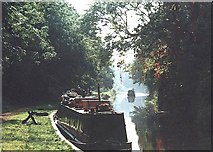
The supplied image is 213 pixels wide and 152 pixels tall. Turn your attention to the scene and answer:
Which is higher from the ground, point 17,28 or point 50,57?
point 17,28

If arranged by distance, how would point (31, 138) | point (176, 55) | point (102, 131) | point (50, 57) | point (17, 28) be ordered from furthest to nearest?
1. point (50, 57)
2. point (176, 55)
3. point (17, 28)
4. point (102, 131)
5. point (31, 138)

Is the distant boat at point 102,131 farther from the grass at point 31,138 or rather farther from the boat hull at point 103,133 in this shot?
the grass at point 31,138

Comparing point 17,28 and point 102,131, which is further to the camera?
point 17,28

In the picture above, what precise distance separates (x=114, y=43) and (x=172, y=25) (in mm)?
8227

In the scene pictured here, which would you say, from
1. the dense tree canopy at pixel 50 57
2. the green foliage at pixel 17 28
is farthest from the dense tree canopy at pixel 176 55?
the green foliage at pixel 17 28

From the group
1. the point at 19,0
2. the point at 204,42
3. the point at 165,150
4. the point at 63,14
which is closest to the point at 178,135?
the point at 165,150

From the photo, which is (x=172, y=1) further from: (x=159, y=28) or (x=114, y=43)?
(x=114, y=43)

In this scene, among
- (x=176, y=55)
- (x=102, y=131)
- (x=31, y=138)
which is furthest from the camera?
(x=176, y=55)

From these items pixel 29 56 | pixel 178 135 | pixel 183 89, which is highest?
pixel 29 56

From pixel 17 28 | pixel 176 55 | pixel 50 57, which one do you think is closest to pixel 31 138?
pixel 17 28

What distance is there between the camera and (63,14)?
56688mm

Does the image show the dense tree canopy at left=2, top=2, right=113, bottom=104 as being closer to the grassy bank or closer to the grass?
the grassy bank

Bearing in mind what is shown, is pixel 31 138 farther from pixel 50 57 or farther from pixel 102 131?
pixel 50 57

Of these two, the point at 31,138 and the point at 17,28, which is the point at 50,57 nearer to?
the point at 17,28
